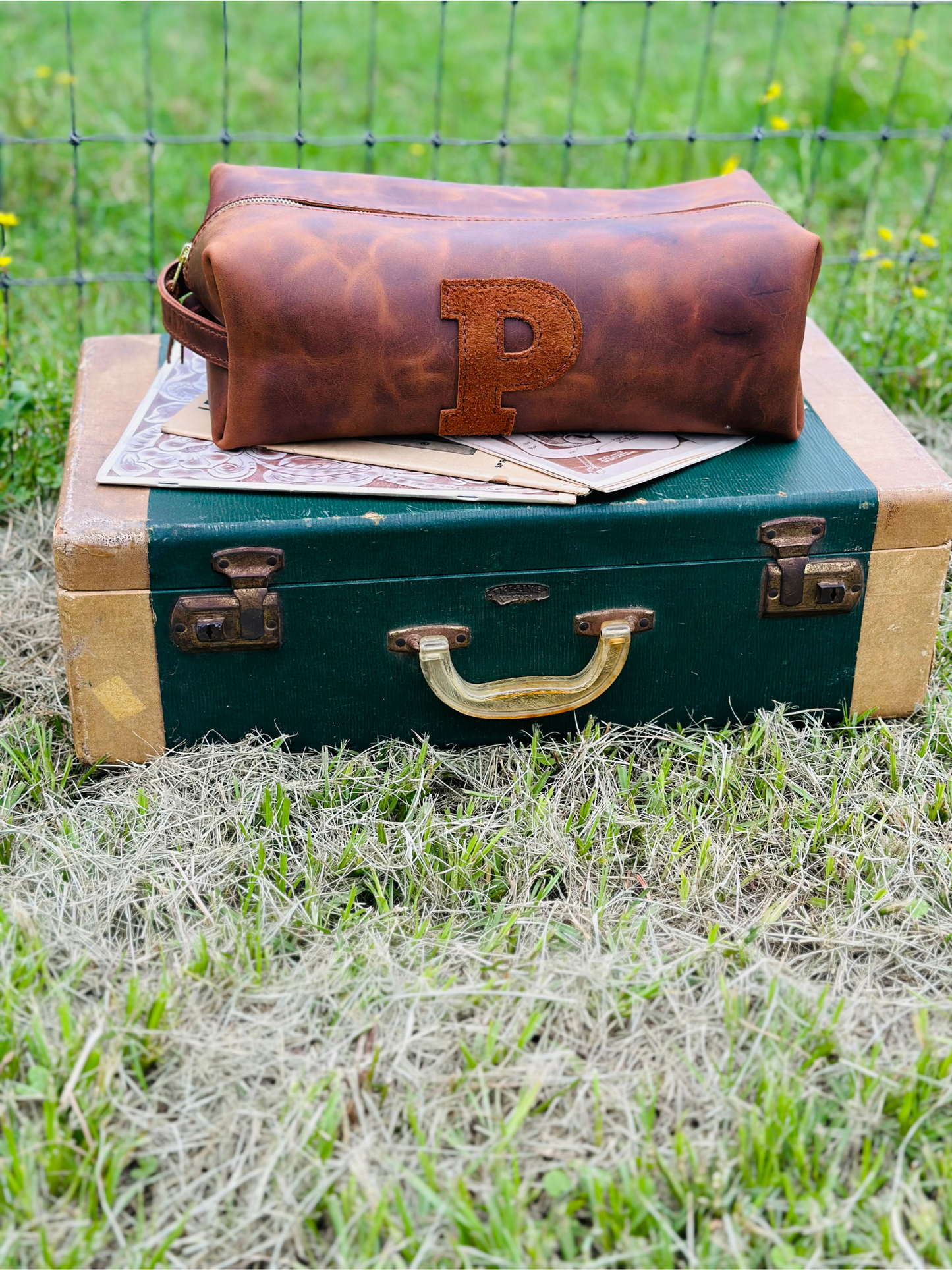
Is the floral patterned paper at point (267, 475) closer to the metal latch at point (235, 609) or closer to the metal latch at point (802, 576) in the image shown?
the metal latch at point (235, 609)

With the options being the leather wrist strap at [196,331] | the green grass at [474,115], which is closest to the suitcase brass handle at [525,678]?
the leather wrist strap at [196,331]

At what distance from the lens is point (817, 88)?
13.3 feet

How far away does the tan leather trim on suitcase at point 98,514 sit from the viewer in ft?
5.45

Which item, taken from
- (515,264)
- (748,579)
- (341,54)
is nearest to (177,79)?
(341,54)

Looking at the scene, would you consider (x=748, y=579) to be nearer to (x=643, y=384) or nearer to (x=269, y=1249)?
(x=643, y=384)

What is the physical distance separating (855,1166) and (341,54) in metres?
4.25

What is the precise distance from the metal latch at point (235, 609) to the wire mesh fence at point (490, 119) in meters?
1.21

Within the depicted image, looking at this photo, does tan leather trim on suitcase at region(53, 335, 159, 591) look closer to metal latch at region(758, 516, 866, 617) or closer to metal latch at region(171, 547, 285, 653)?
metal latch at region(171, 547, 285, 653)

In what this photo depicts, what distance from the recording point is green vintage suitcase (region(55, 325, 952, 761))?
171 cm

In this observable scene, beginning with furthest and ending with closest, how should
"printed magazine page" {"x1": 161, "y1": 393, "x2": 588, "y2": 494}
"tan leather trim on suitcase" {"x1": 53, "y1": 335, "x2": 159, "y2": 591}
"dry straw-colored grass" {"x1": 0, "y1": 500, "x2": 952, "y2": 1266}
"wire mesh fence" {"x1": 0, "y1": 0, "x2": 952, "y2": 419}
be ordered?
"wire mesh fence" {"x1": 0, "y1": 0, "x2": 952, "y2": 419}
"printed magazine page" {"x1": 161, "y1": 393, "x2": 588, "y2": 494}
"tan leather trim on suitcase" {"x1": 53, "y1": 335, "x2": 159, "y2": 591}
"dry straw-colored grass" {"x1": 0, "y1": 500, "x2": 952, "y2": 1266}

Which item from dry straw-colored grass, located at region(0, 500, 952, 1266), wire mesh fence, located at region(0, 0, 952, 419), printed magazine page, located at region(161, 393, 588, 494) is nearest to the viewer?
dry straw-colored grass, located at region(0, 500, 952, 1266)

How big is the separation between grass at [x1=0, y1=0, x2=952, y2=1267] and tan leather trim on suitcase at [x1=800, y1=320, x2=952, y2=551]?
12.4 inches

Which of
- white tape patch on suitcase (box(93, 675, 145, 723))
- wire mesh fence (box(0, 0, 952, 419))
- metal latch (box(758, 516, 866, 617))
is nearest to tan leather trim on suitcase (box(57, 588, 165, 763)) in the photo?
white tape patch on suitcase (box(93, 675, 145, 723))

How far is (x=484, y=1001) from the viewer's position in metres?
1.48
